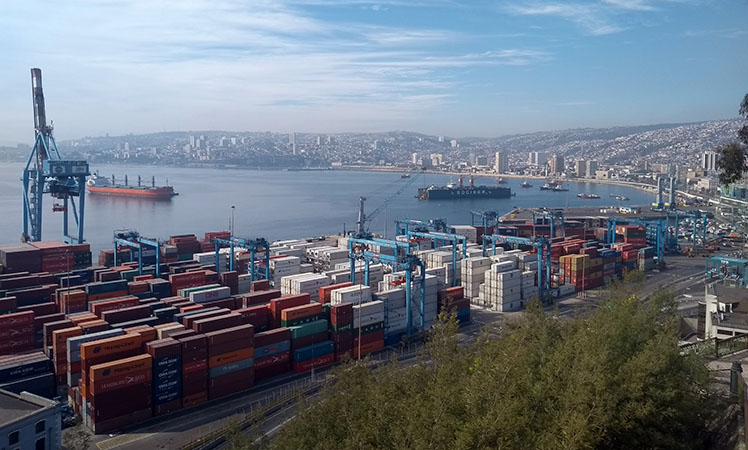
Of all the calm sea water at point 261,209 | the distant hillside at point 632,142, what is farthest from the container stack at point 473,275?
the distant hillside at point 632,142

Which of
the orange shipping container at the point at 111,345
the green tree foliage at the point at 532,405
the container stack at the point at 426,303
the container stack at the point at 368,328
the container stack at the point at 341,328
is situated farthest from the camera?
the container stack at the point at 426,303

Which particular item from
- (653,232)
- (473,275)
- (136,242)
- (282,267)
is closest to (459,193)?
(653,232)

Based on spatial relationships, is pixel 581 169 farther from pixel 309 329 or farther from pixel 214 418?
pixel 214 418

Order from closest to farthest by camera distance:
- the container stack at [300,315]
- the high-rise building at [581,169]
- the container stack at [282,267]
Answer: the container stack at [300,315] → the container stack at [282,267] → the high-rise building at [581,169]

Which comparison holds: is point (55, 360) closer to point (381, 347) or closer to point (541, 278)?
point (381, 347)

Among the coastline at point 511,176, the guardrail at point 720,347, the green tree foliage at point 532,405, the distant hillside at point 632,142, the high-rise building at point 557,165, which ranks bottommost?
the guardrail at point 720,347

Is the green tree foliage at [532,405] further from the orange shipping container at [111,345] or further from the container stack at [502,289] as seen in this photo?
the container stack at [502,289]

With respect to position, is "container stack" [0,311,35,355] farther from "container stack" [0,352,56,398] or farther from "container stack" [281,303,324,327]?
"container stack" [281,303,324,327]
